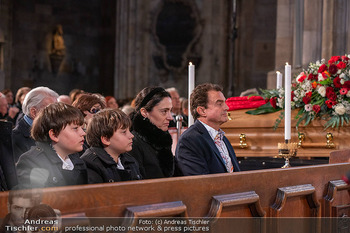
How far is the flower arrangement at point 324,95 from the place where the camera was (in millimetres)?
5109

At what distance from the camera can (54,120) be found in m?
3.09

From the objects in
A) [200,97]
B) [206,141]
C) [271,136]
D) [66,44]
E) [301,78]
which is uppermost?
[66,44]

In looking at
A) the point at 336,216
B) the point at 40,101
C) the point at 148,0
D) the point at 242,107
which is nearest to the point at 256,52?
the point at 148,0

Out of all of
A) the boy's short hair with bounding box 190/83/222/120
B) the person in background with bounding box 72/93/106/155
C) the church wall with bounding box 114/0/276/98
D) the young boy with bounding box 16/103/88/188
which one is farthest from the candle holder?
the church wall with bounding box 114/0/276/98

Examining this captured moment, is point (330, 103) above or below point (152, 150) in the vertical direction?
above

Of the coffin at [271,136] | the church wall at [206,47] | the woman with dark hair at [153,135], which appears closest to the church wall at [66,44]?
the church wall at [206,47]

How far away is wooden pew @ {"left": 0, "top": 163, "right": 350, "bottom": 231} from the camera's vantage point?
6.07 feet

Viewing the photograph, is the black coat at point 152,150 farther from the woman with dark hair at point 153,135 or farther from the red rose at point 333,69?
the red rose at point 333,69

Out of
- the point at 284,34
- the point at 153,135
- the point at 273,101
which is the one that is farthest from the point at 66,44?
the point at 153,135

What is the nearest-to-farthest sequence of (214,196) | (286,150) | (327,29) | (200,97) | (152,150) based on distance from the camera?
(214,196) < (152,150) < (200,97) < (286,150) < (327,29)

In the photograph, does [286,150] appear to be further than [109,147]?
Yes

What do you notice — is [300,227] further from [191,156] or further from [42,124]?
[42,124]

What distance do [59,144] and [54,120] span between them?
13 centimetres

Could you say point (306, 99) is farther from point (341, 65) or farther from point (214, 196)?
point (214, 196)
